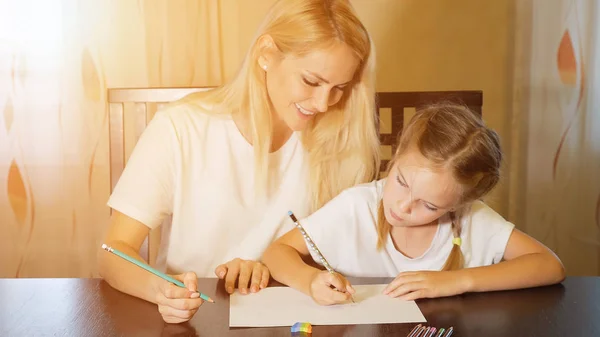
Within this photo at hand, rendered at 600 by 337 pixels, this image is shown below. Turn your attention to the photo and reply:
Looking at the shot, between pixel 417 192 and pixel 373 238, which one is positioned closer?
pixel 417 192

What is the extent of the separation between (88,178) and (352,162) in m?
1.26

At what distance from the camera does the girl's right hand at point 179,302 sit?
1.11 metres

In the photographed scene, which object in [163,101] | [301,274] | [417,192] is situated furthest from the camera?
[163,101]

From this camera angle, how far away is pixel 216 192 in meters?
1.70

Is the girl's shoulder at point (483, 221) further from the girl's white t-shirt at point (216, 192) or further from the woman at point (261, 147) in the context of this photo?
the girl's white t-shirt at point (216, 192)

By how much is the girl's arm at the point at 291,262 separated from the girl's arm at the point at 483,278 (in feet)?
0.46

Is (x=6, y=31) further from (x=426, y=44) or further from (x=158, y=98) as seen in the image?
(x=426, y=44)

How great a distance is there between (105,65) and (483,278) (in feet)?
5.47

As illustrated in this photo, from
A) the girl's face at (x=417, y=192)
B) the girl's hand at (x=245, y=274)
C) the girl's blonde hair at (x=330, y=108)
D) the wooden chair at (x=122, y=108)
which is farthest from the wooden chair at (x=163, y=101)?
the girl's hand at (x=245, y=274)

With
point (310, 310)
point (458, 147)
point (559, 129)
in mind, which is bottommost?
point (310, 310)

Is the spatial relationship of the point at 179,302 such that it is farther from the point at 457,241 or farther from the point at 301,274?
the point at 457,241

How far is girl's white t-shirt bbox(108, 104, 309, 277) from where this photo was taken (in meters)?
1.67

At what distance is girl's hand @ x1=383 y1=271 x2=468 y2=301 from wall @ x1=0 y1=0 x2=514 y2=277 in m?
1.38

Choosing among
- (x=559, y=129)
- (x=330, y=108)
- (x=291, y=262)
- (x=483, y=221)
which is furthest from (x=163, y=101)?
(x=559, y=129)
